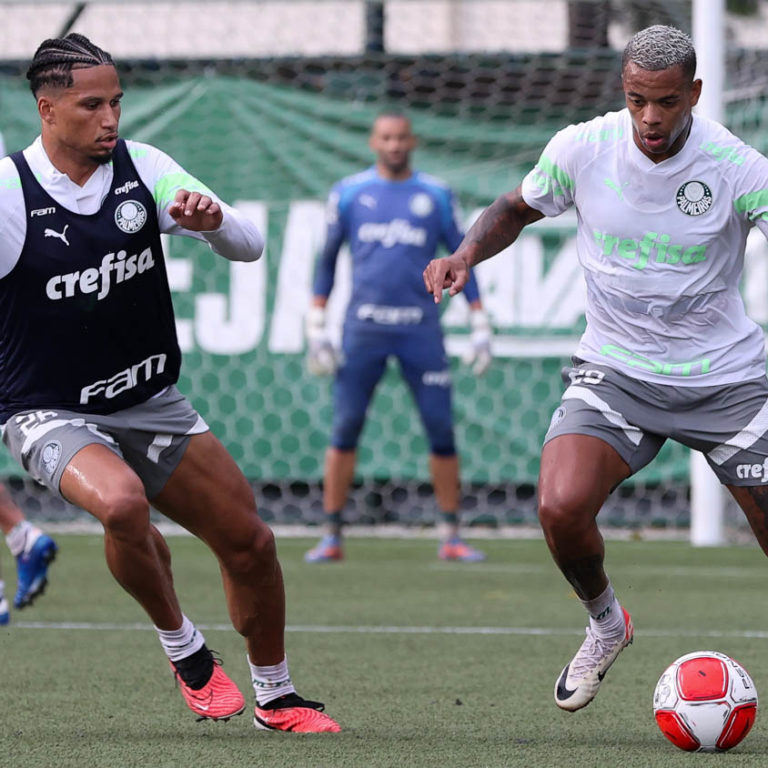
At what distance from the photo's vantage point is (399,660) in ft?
20.6

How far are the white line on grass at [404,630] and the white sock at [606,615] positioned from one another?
6.31 ft

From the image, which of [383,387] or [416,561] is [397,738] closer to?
[416,561]

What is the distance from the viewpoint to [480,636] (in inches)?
272

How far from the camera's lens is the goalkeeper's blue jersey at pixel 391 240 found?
9.71m

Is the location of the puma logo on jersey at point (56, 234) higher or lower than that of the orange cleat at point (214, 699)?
higher

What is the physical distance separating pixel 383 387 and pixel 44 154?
22.1 ft

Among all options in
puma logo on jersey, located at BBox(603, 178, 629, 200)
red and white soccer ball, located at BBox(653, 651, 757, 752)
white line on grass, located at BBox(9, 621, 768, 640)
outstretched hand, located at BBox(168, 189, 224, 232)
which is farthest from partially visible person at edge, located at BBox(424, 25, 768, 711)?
white line on grass, located at BBox(9, 621, 768, 640)

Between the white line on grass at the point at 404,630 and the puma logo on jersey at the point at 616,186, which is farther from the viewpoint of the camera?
the white line on grass at the point at 404,630

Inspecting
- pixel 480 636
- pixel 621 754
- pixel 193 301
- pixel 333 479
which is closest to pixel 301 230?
pixel 193 301

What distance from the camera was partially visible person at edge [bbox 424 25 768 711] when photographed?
4.76 meters

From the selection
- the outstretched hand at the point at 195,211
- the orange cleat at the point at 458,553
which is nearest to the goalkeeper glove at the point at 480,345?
the orange cleat at the point at 458,553

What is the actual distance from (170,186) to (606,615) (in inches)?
73.2

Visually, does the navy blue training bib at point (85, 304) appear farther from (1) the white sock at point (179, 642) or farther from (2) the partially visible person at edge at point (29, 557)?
(2) the partially visible person at edge at point (29, 557)

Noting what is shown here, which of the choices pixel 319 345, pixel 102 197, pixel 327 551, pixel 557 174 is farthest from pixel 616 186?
pixel 327 551
